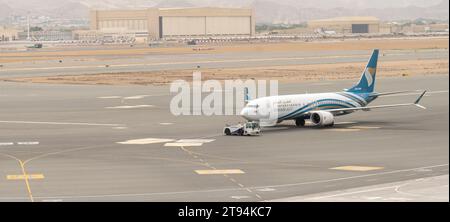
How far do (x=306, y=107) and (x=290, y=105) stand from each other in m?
1.99

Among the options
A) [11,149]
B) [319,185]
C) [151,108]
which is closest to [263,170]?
[319,185]

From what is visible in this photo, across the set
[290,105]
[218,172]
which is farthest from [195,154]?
[290,105]

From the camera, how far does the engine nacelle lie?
279 ft

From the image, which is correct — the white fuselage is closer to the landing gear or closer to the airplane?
the airplane

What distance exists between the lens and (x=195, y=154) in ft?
224

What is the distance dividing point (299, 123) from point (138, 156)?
77.9 ft

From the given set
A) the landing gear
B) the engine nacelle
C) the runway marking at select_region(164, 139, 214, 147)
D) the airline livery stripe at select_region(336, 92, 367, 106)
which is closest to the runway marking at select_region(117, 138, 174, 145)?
the runway marking at select_region(164, 139, 214, 147)

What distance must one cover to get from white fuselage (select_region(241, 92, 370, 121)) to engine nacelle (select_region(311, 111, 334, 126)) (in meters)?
0.93

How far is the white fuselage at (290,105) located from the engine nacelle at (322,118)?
3.05 ft

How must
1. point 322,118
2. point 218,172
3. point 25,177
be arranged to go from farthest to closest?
point 322,118 → point 218,172 → point 25,177

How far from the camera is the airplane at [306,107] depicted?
8275cm

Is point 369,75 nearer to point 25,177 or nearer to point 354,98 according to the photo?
point 354,98

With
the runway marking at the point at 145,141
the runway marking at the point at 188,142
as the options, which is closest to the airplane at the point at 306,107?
the runway marking at the point at 188,142

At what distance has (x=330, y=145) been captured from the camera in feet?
239
